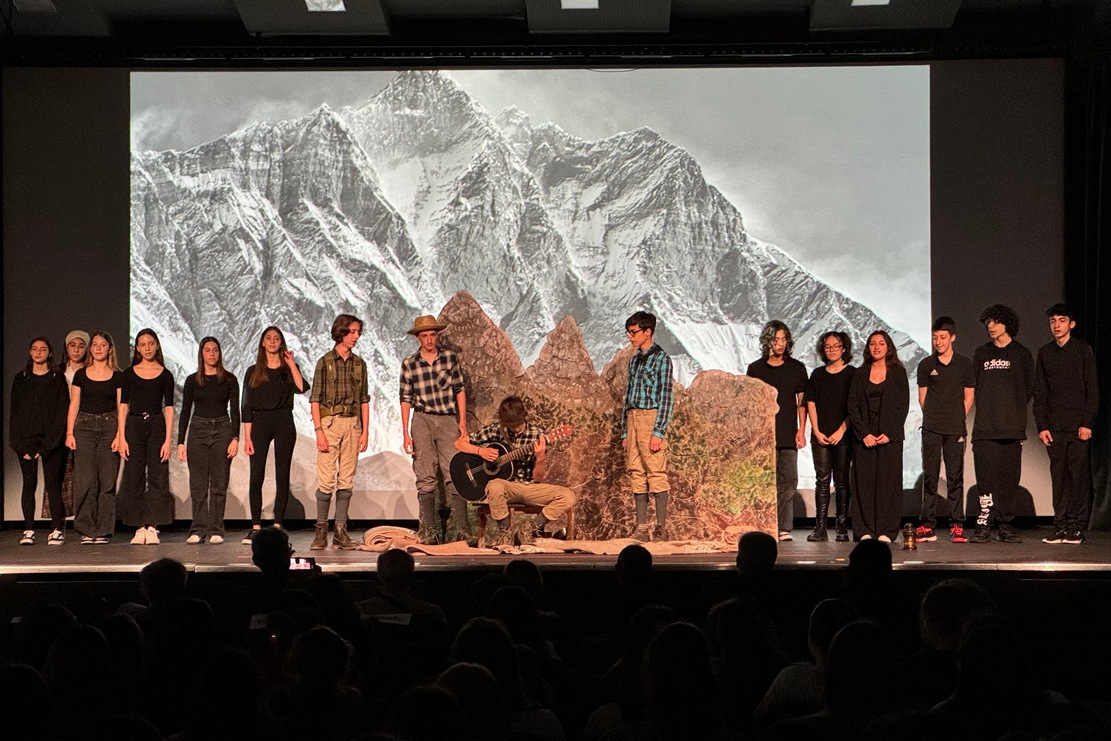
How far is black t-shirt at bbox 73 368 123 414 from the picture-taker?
8469 mm

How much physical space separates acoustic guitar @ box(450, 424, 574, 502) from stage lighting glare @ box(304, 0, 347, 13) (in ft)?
13.5

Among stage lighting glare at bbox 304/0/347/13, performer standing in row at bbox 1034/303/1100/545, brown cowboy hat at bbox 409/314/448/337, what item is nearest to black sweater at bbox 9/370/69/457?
brown cowboy hat at bbox 409/314/448/337

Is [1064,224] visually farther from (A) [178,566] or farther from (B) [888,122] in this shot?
(A) [178,566]

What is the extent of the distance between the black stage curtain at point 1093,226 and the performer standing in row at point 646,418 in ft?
12.7

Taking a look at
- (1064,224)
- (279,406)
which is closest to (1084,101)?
(1064,224)

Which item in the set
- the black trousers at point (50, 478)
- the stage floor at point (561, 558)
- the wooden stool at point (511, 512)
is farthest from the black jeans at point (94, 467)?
the wooden stool at point (511, 512)

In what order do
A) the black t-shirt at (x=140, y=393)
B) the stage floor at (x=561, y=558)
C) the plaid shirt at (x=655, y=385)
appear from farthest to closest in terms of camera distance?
the black t-shirt at (x=140, y=393) → the plaid shirt at (x=655, y=385) → the stage floor at (x=561, y=558)

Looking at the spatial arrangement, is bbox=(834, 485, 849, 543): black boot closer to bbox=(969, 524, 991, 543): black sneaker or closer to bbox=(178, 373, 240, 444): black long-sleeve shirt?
bbox=(969, 524, 991, 543): black sneaker

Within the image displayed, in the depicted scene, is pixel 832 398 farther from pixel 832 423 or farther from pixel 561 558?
pixel 561 558

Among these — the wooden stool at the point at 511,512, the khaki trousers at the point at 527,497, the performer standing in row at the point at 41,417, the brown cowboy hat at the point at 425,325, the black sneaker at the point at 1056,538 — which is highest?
the brown cowboy hat at the point at 425,325

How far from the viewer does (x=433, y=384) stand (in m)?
8.02

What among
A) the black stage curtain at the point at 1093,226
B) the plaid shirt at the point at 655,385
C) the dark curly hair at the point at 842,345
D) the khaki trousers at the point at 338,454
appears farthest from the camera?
the black stage curtain at the point at 1093,226

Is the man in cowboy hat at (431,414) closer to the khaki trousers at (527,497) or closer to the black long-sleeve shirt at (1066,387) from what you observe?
the khaki trousers at (527,497)

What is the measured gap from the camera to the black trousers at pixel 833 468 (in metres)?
8.57
